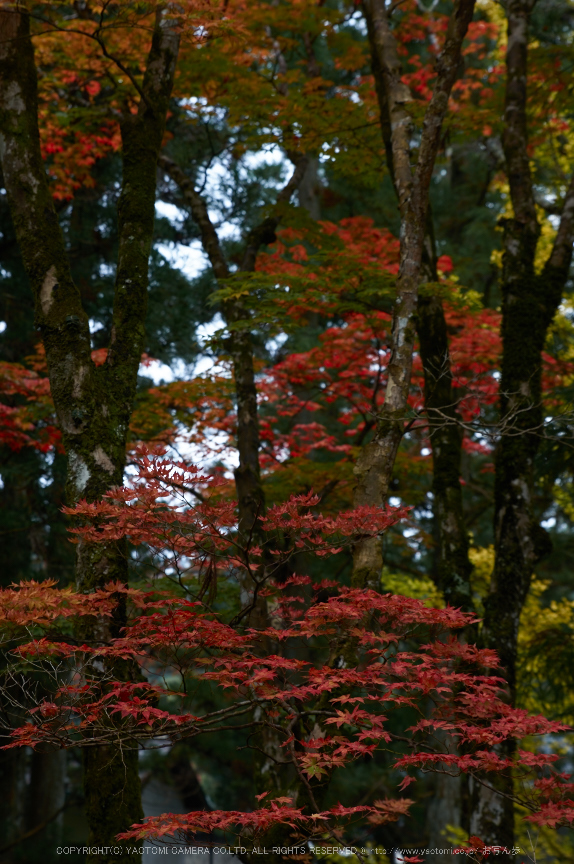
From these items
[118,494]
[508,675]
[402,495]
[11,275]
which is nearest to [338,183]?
[11,275]

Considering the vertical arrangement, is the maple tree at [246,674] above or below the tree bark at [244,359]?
below

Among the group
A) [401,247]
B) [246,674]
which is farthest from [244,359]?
[246,674]

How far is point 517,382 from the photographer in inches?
239

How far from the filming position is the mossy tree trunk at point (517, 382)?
5461 millimetres

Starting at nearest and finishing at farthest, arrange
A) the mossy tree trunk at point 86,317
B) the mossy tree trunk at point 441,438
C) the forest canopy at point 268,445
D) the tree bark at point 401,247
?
the forest canopy at point 268,445 < the mossy tree trunk at point 86,317 < the tree bark at point 401,247 < the mossy tree trunk at point 441,438

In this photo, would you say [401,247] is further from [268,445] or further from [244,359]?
[268,445]

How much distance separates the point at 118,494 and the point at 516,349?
4267 millimetres

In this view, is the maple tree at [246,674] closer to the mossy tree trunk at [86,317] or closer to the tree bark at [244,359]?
the mossy tree trunk at [86,317]

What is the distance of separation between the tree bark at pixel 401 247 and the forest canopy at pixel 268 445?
2 cm

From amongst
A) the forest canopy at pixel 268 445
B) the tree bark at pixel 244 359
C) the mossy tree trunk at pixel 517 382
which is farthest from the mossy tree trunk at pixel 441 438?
the tree bark at pixel 244 359

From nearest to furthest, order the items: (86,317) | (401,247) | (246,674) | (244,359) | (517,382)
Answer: (246,674) → (86,317) → (401,247) → (517,382) → (244,359)

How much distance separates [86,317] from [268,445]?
6.06 meters

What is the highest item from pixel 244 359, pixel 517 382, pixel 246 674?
pixel 244 359

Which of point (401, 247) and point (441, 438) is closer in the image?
point (401, 247)
